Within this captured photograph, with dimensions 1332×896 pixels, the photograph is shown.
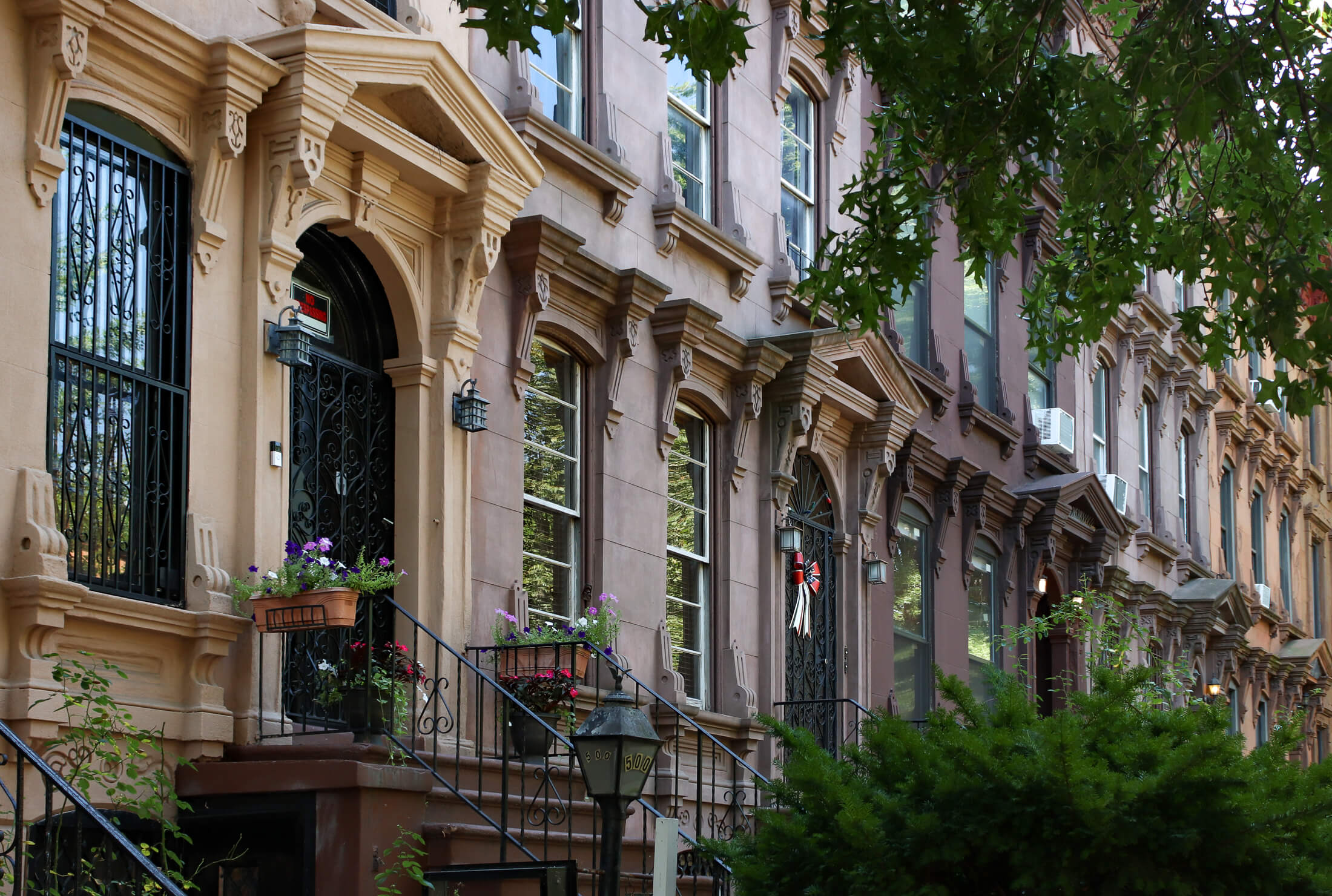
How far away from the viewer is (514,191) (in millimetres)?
12656

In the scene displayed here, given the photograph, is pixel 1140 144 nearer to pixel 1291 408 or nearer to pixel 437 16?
pixel 1291 408

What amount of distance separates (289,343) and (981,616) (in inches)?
497

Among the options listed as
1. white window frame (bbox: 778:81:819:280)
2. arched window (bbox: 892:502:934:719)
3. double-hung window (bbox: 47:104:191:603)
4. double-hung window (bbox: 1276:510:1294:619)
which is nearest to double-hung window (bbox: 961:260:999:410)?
arched window (bbox: 892:502:934:719)

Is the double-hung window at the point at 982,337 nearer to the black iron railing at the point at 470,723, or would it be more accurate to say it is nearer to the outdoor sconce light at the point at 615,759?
the black iron railing at the point at 470,723

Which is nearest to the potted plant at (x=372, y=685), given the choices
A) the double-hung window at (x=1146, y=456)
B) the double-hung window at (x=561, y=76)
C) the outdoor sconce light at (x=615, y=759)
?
the outdoor sconce light at (x=615, y=759)

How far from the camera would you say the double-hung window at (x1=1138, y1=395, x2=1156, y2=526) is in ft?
89.6

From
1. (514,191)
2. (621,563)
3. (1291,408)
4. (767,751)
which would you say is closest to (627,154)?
(514,191)

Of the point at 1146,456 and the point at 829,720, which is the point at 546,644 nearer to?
the point at 829,720

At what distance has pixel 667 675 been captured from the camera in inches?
569

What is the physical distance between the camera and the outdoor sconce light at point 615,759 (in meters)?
8.45

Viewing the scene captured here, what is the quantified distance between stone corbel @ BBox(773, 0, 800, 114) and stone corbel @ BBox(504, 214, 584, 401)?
4.69 m

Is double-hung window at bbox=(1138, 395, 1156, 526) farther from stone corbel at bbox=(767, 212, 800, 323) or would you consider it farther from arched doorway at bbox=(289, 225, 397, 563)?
arched doorway at bbox=(289, 225, 397, 563)

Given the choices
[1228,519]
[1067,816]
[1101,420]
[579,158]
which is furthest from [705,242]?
[1228,519]

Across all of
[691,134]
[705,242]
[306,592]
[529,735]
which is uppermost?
[691,134]
